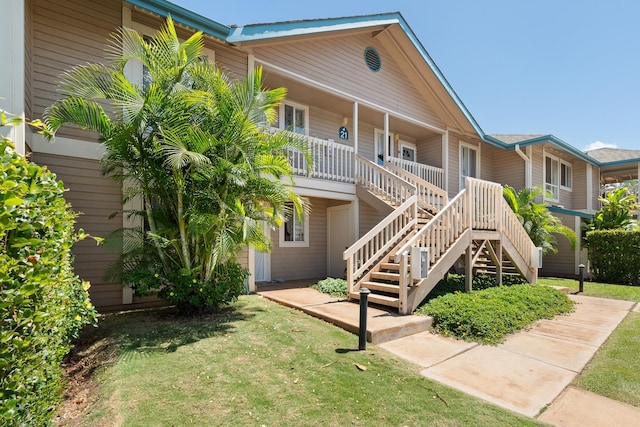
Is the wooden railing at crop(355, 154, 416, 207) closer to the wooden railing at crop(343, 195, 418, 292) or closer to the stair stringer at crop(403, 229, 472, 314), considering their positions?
the wooden railing at crop(343, 195, 418, 292)

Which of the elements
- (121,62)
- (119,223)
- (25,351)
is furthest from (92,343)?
(121,62)

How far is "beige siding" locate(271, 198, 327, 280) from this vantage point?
9.87m

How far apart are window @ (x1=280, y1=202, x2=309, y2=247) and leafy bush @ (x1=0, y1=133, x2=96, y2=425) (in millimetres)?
7446

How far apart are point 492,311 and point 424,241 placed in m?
1.71

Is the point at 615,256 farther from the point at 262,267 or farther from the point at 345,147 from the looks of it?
the point at 262,267

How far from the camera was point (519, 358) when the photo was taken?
14.6 feet

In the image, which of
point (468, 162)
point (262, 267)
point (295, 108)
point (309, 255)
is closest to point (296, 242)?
point (309, 255)

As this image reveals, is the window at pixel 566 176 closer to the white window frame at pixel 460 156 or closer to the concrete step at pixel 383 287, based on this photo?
the white window frame at pixel 460 156

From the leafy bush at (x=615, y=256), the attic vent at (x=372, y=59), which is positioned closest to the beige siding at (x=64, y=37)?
the attic vent at (x=372, y=59)

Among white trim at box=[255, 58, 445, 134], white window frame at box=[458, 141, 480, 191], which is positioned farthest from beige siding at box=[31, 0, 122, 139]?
white window frame at box=[458, 141, 480, 191]

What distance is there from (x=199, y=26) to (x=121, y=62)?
2664mm

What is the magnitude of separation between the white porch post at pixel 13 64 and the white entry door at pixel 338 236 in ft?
25.4

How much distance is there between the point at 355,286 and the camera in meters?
6.96

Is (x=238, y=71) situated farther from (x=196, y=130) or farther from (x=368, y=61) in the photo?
(x=368, y=61)
